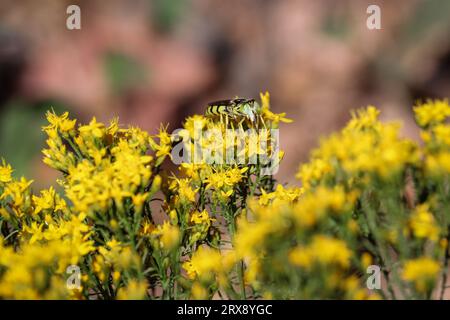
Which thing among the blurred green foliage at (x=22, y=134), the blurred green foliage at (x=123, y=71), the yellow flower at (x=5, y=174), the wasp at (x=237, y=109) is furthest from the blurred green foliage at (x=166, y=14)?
the yellow flower at (x=5, y=174)

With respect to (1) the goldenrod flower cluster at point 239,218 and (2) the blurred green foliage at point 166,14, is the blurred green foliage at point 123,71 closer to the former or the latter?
(2) the blurred green foliage at point 166,14

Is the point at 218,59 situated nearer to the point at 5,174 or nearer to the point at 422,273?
the point at 5,174

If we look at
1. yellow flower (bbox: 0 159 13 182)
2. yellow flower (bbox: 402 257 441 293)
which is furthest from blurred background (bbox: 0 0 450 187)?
yellow flower (bbox: 402 257 441 293)

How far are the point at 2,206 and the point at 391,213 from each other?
164 cm

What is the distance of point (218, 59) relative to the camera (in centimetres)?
934

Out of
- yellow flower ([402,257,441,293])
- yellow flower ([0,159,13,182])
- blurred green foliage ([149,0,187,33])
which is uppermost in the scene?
blurred green foliage ([149,0,187,33])

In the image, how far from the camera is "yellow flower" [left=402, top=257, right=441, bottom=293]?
1.96 m

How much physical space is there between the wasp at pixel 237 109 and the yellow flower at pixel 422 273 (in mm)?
1269

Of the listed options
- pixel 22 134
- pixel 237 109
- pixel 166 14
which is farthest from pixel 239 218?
pixel 166 14

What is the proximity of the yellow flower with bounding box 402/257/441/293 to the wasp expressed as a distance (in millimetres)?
1269

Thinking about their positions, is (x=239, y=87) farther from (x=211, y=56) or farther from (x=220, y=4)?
(x=220, y=4)

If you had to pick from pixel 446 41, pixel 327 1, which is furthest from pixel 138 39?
pixel 446 41

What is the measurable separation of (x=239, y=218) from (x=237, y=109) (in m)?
0.61

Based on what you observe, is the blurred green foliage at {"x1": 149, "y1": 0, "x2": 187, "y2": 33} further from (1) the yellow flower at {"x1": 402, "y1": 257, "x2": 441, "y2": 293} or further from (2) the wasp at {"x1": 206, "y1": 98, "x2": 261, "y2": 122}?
(1) the yellow flower at {"x1": 402, "y1": 257, "x2": 441, "y2": 293}
